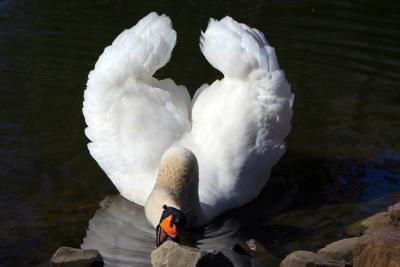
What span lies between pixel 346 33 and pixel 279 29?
978 millimetres

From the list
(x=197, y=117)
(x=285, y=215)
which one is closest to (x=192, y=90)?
(x=197, y=117)

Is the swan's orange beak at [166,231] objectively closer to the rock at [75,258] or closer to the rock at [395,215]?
the rock at [75,258]

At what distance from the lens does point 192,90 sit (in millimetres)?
10727

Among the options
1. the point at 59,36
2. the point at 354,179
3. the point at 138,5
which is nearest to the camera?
the point at 354,179

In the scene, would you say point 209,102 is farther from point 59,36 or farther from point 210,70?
point 59,36

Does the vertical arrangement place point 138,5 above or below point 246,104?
below

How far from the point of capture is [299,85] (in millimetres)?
11180

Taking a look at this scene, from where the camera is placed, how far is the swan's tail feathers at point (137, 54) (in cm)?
831

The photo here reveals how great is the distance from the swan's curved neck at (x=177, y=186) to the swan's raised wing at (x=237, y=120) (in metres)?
0.28

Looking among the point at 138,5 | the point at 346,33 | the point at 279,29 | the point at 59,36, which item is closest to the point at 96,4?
the point at 138,5

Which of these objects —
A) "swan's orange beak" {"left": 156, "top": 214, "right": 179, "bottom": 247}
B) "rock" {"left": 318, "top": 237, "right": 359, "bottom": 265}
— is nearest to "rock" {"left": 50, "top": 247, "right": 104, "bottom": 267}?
"swan's orange beak" {"left": 156, "top": 214, "right": 179, "bottom": 247}

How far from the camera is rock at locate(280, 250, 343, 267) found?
6305 millimetres

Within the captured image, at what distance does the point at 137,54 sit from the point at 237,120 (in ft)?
3.72

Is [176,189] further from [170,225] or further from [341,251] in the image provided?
[341,251]
